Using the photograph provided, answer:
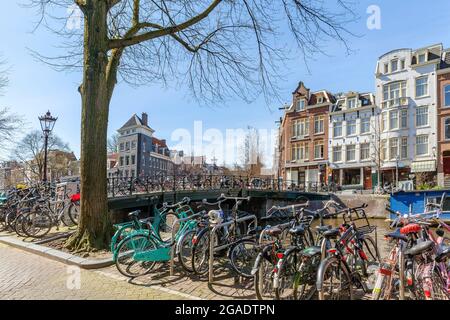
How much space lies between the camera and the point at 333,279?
10.2 ft

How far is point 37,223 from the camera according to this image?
812cm

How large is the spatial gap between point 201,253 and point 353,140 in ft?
103

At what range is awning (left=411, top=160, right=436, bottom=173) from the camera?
25797 millimetres

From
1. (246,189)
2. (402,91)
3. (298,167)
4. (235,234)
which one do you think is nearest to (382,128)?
(402,91)

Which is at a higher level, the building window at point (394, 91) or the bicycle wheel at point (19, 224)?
the building window at point (394, 91)

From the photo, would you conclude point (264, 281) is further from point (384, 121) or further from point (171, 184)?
point (384, 121)

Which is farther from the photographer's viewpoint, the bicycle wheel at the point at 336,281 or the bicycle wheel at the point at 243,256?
the bicycle wheel at the point at 243,256

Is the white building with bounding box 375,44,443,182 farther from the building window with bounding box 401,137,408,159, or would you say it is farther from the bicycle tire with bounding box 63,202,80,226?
the bicycle tire with bounding box 63,202,80,226

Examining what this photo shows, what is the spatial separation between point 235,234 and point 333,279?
2.17 m

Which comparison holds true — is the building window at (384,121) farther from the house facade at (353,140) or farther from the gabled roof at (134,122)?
the gabled roof at (134,122)

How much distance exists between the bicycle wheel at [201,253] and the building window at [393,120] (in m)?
30.2

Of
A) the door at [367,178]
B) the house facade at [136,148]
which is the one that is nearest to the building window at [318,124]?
the door at [367,178]

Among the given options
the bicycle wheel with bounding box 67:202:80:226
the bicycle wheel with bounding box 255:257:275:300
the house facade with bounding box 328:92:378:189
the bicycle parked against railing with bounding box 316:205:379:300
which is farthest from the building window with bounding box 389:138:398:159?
the bicycle wheel with bounding box 255:257:275:300

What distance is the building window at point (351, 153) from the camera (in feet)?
104
